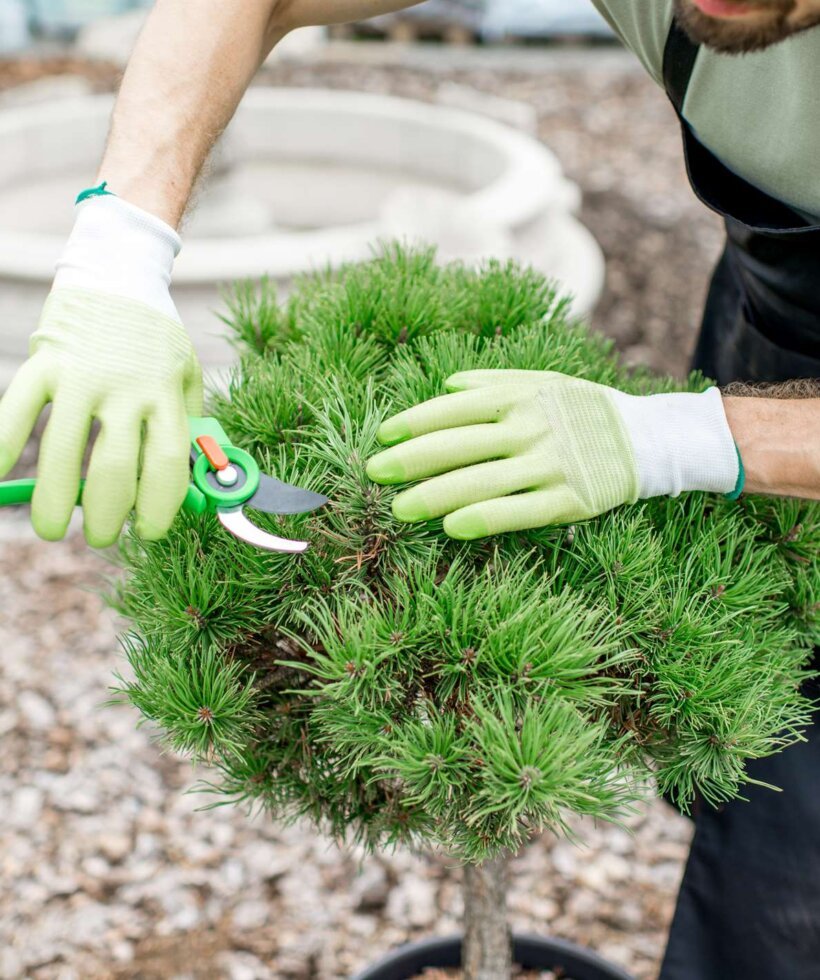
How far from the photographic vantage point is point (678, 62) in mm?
1371

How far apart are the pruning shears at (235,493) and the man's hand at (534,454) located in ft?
0.30

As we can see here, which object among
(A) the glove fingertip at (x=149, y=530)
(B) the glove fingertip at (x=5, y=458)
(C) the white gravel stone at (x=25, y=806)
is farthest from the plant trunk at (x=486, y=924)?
(C) the white gravel stone at (x=25, y=806)

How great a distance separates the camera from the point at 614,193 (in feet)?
16.9

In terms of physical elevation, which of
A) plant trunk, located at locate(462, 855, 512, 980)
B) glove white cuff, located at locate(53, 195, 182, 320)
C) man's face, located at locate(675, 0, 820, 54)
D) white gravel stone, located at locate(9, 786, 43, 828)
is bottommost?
white gravel stone, located at locate(9, 786, 43, 828)

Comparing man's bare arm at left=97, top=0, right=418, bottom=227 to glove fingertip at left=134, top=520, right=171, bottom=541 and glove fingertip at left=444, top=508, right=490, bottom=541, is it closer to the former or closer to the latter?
glove fingertip at left=134, top=520, right=171, bottom=541

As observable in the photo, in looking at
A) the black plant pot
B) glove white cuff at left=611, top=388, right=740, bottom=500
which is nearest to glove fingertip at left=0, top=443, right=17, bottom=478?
glove white cuff at left=611, top=388, right=740, bottom=500

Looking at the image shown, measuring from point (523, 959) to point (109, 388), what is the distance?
118 centimetres

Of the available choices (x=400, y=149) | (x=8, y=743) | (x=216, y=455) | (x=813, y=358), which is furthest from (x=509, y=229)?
(x=216, y=455)

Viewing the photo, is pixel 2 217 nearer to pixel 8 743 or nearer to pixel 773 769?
pixel 8 743

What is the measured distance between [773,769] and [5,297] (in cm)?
273

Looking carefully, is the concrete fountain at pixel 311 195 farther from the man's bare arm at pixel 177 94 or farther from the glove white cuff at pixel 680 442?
the glove white cuff at pixel 680 442

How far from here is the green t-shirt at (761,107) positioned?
1.25 metres

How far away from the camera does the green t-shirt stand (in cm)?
125

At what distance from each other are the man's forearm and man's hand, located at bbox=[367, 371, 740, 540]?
0.10 ft
